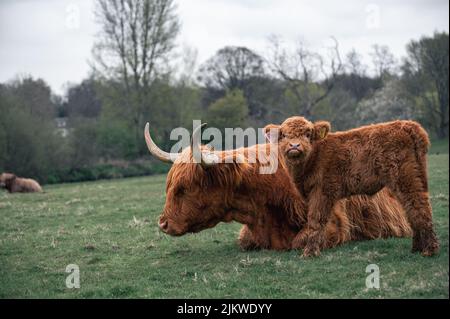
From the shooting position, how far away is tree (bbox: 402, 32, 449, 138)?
108 feet

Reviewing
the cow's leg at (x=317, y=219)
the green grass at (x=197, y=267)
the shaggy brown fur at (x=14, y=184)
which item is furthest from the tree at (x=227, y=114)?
the cow's leg at (x=317, y=219)

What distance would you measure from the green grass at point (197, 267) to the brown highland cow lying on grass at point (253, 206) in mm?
274

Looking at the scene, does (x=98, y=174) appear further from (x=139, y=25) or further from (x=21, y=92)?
(x=139, y=25)

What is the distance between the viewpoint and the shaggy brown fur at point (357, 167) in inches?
218

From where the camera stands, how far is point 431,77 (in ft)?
112

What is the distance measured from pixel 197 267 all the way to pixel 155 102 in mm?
33987

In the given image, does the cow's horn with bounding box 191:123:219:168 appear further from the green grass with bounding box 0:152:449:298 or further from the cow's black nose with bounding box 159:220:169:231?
the green grass with bounding box 0:152:449:298

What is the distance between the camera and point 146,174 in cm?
3672

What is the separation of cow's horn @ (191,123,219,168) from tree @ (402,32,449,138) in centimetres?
2832

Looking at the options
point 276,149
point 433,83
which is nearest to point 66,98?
point 433,83

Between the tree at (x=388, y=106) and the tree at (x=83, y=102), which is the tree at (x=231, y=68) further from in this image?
the tree at (x=388, y=106)

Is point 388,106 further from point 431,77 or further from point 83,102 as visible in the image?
point 83,102
